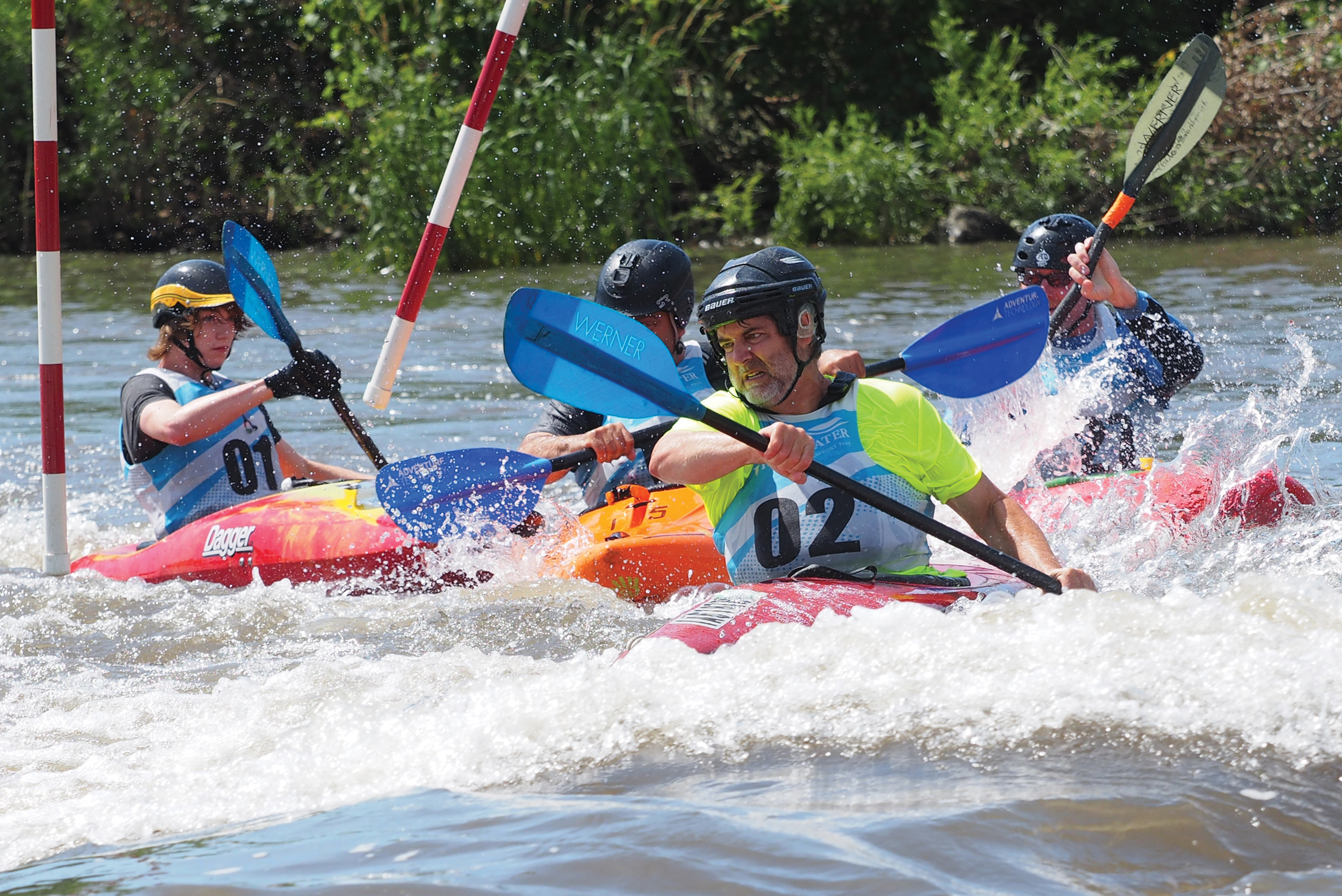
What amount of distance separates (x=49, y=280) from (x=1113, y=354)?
3703 mm

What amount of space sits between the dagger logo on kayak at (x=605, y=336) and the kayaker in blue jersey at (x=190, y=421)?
5.66ft

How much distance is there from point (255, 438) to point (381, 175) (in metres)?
10.6

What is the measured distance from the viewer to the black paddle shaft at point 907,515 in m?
3.30

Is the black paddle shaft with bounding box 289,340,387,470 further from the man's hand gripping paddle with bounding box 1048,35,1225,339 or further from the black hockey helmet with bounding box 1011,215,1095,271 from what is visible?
the man's hand gripping paddle with bounding box 1048,35,1225,339

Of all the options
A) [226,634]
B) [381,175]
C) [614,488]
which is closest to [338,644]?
[226,634]

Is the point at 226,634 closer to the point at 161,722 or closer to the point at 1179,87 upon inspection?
the point at 161,722

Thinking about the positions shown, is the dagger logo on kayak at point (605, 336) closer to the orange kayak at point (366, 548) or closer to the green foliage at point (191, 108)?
the orange kayak at point (366, 548)

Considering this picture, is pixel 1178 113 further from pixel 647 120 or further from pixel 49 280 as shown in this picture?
pixel 647 120

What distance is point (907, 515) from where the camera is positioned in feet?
11.1

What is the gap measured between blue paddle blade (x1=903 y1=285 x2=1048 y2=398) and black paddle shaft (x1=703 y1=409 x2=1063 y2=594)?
106 cm

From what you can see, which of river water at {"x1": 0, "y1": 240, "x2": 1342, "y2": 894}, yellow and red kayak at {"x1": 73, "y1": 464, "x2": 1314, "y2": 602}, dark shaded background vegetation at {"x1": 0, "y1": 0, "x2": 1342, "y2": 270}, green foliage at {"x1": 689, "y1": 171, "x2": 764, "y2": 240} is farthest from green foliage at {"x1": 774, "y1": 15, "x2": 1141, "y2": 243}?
river water at {"x1": 0, "y1": 240, "x2": 1342, "y2": 894}

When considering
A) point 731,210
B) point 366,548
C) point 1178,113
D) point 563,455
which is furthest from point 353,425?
point 731,210

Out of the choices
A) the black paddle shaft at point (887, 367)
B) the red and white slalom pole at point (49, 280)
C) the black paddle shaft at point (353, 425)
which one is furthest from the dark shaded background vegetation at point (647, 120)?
the black paddle shaft at point (887, 367)

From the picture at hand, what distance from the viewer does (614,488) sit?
5.27m
